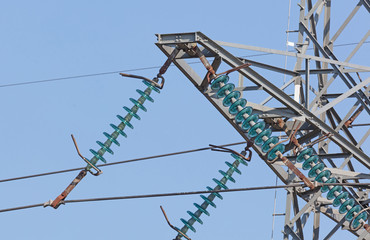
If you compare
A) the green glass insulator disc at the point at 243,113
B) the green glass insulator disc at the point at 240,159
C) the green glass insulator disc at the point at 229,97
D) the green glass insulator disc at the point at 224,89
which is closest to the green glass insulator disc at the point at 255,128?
the green glass insulator disc at the point at 243,113

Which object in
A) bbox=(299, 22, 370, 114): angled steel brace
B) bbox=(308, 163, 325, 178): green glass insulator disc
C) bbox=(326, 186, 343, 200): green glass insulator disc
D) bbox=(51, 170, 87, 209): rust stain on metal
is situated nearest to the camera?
bbox=(51, 170, 87, 209): rust stain on metal

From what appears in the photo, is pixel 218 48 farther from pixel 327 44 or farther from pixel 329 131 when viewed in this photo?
pixel 327 44

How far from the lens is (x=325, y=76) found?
23781mm

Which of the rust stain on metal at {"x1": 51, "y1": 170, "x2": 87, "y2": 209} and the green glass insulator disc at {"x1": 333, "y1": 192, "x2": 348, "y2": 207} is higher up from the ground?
the green glass insulator disc at {"x1": 333, "y1": 192, "x2": 348, "y2": 207}

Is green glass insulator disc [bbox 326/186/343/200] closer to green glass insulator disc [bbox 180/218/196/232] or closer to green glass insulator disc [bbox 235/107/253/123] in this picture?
green glass insulator disc [bbox 235/107/253/123]

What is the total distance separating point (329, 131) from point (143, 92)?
10.6ft

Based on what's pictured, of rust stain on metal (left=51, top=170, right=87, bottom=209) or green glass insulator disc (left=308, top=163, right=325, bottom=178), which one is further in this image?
green glass insulator disc (left=308, top=163, right=325, bottom=178)

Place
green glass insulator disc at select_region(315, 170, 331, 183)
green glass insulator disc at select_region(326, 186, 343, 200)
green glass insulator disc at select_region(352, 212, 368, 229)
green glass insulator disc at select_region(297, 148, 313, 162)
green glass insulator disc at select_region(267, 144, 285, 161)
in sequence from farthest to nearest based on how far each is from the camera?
green glass insulator disc at select_region(352, 212, 368, 229) < green glass insulator disc at select_region(326, 186, 343, 200) < green glass insulator disc at select_region(315, 170, 331, 183) < green glass insulator disc at select_region(297, 148, 313, 162) < green glass insulator disc at select_region(267, 144, 285, 161)

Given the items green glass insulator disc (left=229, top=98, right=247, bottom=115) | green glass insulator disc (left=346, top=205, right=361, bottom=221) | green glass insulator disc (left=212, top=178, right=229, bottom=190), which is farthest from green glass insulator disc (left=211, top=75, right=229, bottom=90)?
green glass insulator disc (left=346, top=205, right=361, bottom=221)

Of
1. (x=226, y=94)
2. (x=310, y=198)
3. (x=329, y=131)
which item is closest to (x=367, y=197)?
(x=310, y=198)

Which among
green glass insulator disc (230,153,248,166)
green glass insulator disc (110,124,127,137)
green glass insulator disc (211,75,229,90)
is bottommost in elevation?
green glass insulator disc (110,124,127,137)

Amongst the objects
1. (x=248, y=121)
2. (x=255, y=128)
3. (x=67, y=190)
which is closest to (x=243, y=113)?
(x=248, y=121)

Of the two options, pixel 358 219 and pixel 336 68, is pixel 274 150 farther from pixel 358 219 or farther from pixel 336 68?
pixel 336 68

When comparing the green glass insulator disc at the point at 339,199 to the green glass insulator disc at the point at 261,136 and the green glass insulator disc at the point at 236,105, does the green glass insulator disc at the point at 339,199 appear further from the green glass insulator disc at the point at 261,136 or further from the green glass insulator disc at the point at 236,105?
the green glass insulator disc at the point at 236,105
